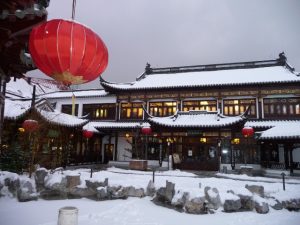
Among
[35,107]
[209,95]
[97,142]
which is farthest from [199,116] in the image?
[35,107]

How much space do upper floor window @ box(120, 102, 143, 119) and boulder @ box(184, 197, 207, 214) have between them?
15.9 meters

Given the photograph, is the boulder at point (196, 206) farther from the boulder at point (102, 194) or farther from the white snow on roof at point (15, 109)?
the white snow on roof at point (15, 109)

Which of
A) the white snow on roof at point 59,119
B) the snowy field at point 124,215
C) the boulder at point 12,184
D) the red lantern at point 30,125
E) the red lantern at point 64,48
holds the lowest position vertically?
the snowy field at point 124,215

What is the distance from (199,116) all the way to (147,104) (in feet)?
18.8

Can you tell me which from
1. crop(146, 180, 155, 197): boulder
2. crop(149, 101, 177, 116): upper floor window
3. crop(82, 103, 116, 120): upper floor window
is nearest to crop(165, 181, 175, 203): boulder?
crop(146, 180, 155, 197): boulder

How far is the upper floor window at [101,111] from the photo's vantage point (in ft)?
84.3

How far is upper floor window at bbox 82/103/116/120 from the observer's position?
1011 inches

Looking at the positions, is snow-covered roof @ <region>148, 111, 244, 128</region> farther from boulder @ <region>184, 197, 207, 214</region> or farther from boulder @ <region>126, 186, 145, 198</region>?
boulder @ <region>184, 197, 207, 214</region>

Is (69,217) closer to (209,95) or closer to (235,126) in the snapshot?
(235,126)

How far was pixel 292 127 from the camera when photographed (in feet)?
60.4

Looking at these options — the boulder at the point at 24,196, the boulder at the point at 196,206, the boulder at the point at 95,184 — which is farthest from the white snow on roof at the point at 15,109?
the boulder at the point at 196,206

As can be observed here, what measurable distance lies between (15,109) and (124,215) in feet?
39.4

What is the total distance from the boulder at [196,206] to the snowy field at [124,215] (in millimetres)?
268

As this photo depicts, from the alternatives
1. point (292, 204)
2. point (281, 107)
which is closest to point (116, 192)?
point (292, 204)
